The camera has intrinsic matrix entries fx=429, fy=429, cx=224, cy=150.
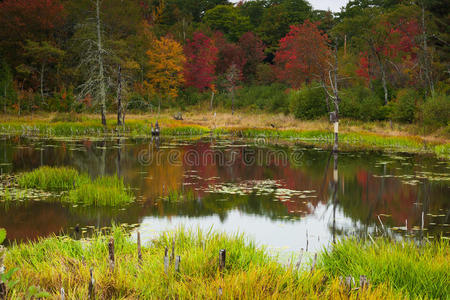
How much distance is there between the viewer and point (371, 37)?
3747 centimetres

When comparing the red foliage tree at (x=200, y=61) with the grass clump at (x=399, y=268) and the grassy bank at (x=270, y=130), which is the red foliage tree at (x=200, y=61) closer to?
the grassy bank at (x=270, y=130)

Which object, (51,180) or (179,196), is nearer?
(179,196)

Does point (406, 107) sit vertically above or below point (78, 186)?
above

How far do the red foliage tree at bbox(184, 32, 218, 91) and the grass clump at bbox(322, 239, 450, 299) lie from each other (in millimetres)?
51090

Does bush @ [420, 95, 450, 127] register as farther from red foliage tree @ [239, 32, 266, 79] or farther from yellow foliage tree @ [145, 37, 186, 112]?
red foliage tree @ [239, 32, 266, 79]

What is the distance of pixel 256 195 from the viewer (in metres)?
12.6

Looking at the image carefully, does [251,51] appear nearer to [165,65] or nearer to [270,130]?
[165,65]

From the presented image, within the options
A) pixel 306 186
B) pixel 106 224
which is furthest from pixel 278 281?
pixel 306 186

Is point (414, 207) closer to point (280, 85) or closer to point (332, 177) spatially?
point (332, 177)

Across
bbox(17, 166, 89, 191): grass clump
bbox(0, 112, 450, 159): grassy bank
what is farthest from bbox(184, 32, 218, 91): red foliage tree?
bbox(17, 166, 89, 191): grass clump

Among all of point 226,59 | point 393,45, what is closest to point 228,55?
point 226,59

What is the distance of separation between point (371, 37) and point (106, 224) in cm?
3416

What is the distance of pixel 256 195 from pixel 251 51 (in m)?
49.8

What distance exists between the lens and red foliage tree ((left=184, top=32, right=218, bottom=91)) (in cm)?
5569
